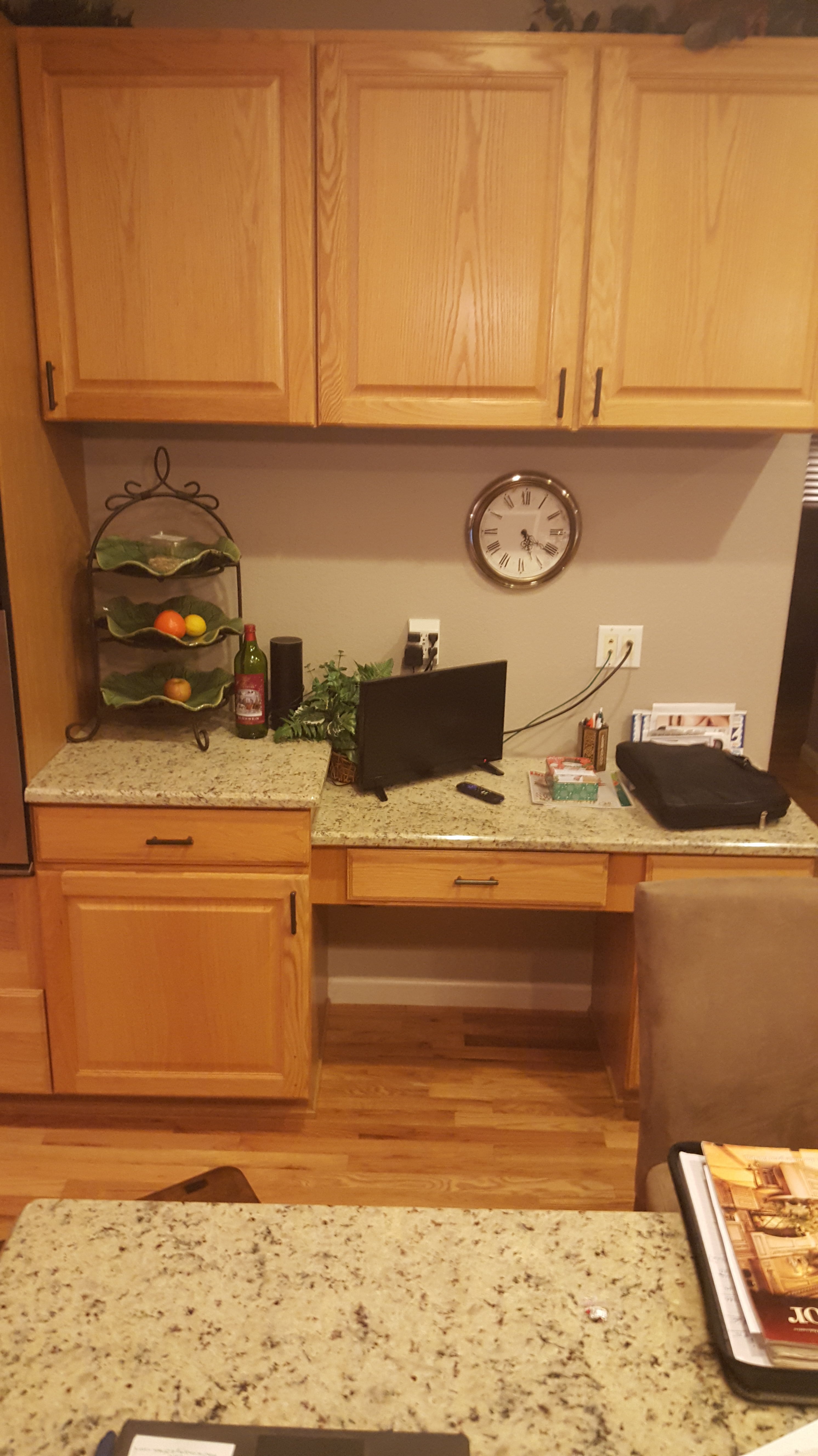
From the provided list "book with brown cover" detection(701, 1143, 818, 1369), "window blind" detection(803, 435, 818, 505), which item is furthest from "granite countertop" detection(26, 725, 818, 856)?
"window blind" detection(803, 435, 818, 505)

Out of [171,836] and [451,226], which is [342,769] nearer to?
[171,836]

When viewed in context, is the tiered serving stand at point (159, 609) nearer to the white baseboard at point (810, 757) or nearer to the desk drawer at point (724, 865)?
the desk drawer at point (724, 865)

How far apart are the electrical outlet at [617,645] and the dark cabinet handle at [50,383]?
146cm

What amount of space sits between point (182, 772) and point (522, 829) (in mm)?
790

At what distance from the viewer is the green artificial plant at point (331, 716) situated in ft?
7.86

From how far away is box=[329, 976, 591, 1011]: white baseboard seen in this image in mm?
2873

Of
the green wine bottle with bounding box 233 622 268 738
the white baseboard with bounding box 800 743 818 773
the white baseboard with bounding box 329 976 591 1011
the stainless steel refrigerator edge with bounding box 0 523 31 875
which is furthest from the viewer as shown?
the white baseboard with bounding box 800 743 818 773

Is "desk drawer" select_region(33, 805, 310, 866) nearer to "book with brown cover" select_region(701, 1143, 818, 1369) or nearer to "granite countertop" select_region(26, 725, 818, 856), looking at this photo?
"granite countertop" select_region(26, 725, 818, 856)

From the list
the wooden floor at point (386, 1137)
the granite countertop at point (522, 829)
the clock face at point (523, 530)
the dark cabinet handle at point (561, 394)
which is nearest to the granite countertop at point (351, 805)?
the granite countertop at point (522, 829)

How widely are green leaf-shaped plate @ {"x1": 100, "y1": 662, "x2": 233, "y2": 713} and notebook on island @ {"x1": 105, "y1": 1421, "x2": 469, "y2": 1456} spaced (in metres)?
1.66

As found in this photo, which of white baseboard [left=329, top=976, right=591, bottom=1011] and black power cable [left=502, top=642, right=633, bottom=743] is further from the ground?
black power cable [left=502, top=642, right=633, bottom=743]

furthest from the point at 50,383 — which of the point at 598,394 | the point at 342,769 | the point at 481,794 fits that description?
the point at 481,794

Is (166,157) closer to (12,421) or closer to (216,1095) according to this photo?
(12,421)

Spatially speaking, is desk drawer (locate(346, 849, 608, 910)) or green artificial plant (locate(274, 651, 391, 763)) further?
green artificial plant (locate(274, 651, 391, 763))
